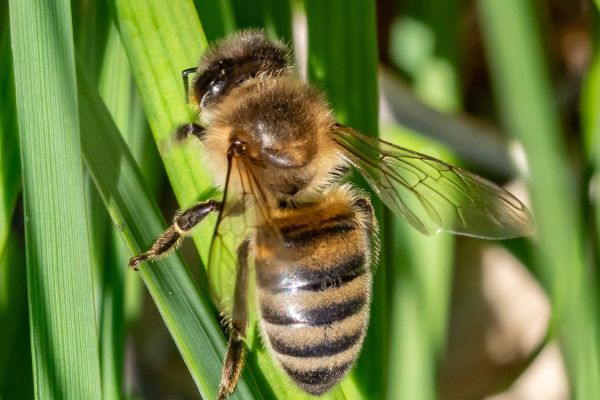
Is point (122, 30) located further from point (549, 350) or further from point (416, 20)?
point (549, 350)

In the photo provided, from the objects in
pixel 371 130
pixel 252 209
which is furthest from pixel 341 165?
pixel 252 209

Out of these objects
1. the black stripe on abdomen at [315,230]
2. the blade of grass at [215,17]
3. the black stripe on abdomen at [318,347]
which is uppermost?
the blade of grass at [215,17]

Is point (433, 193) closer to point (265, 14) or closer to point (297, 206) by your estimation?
point (297, 206)

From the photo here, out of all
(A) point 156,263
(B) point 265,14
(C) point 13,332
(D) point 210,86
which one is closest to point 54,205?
(A) point 156,263

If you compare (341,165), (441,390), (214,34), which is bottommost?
(441,390)

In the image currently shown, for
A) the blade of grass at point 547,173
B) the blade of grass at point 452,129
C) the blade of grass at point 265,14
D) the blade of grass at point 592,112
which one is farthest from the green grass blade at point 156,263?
the blade of grass at point 452,129

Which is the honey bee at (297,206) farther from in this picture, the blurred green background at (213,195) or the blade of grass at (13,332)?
the blade of grass at (13,332)
